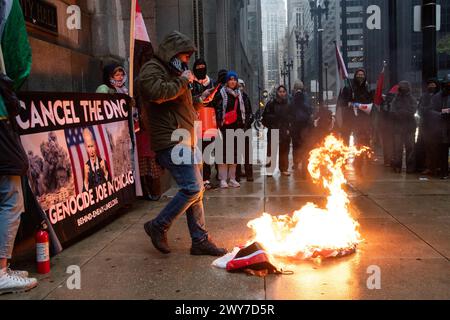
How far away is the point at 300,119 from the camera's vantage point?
10.4 meters

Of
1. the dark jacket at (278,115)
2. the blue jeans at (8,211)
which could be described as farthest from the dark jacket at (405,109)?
the blue jeans at (8,211)

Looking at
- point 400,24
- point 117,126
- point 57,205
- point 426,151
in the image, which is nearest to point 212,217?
point 117,126

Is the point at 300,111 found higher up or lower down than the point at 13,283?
higher up

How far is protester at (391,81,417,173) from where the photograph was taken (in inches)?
407

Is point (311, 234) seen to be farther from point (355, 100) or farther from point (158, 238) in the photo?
point (355, 100)

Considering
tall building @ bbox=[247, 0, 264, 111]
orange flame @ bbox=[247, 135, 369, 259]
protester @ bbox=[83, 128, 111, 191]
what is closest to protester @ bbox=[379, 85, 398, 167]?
orange flame @ bbox=[247, 135, 369, 259]

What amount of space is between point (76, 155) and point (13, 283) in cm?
181

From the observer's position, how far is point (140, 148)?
7.55 m

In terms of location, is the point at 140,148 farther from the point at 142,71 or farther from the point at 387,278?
the point at 387,278

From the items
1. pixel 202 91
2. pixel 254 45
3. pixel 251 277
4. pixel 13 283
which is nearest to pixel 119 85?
pixel 202 91

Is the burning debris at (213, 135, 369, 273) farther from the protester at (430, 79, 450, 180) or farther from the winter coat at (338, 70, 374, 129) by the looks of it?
the winter coat at (338, 70, 374, 129)

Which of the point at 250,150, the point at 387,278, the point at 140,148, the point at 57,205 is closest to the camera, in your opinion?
the point at 387,278

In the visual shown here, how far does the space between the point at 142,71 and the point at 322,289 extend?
247 centimetres

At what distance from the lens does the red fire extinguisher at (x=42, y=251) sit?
4.31 m
